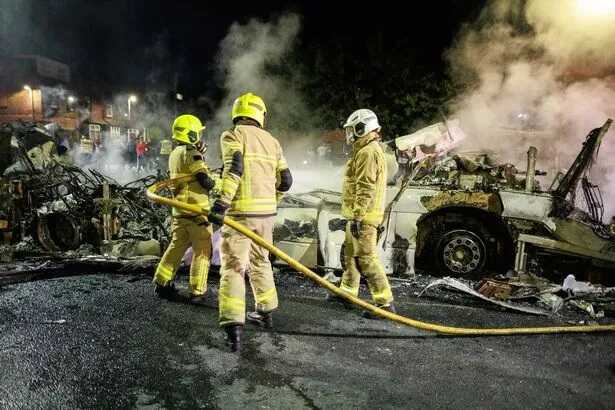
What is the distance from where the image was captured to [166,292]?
15.1ft

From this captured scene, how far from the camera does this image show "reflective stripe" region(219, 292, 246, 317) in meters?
3.39

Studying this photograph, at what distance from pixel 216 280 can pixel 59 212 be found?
3.71m

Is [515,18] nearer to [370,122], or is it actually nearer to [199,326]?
[370,122]

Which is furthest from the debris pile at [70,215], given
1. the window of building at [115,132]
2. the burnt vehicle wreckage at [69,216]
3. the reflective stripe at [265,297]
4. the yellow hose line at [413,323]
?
the window of building at [115,132]

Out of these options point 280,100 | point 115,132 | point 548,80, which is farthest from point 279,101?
point 115,132

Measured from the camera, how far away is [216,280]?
5348mm

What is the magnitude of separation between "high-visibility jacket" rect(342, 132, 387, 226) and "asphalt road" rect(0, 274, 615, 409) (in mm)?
1025

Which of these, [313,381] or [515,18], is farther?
[515,18]

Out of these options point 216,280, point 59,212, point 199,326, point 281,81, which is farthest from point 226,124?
point 199,326

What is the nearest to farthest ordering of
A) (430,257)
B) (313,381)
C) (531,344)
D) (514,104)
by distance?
(313,381) < (531,344) < (430,257) < (514,104)

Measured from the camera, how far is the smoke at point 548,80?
9.02m

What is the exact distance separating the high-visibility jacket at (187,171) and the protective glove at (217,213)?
51.3 inches

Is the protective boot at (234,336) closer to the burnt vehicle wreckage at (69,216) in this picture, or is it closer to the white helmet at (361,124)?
the white helmet at (361,124)

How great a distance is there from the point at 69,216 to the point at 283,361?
5584mm
